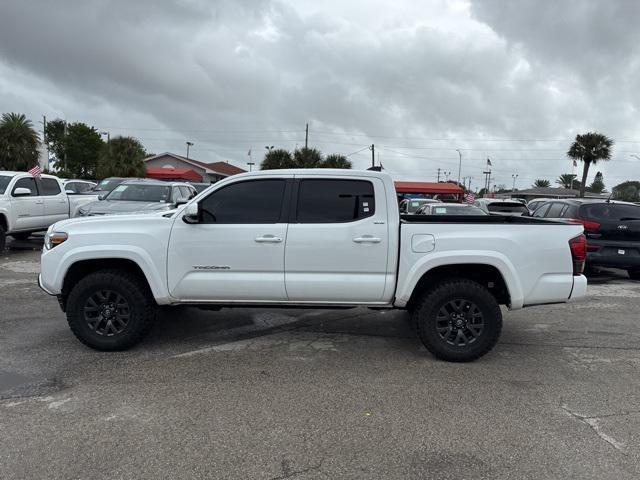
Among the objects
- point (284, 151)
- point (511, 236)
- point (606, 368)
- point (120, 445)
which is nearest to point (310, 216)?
Result: point (511, 236)

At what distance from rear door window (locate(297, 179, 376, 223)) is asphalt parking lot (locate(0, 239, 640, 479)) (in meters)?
1.41

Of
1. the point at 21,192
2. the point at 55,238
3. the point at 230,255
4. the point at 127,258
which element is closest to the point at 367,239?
the point at 230,255

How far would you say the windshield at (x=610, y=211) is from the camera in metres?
9.25

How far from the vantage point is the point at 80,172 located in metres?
57.7

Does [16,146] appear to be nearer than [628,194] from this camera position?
Yes

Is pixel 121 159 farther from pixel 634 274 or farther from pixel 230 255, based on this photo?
pixel 230 255

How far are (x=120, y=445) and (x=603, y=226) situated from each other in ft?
29.2

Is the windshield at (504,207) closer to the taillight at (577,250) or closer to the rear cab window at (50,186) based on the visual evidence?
the taillight at (577,250)

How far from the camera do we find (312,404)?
3914 millimetres

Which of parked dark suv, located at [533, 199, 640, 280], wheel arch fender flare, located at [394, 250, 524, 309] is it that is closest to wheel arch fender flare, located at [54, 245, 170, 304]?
wheel arch fender flare, located at [394, 250, 524, 309]

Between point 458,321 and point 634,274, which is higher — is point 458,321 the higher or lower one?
the higher one

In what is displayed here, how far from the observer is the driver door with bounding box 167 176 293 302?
15.6 feet

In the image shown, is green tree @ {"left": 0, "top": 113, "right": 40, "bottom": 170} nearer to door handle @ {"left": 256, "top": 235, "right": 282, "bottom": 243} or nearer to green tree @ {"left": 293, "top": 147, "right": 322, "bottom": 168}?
green tree @ {"left": 293, "top": 147, "right": 322, "bottom": 168}

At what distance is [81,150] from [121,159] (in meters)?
22.9
